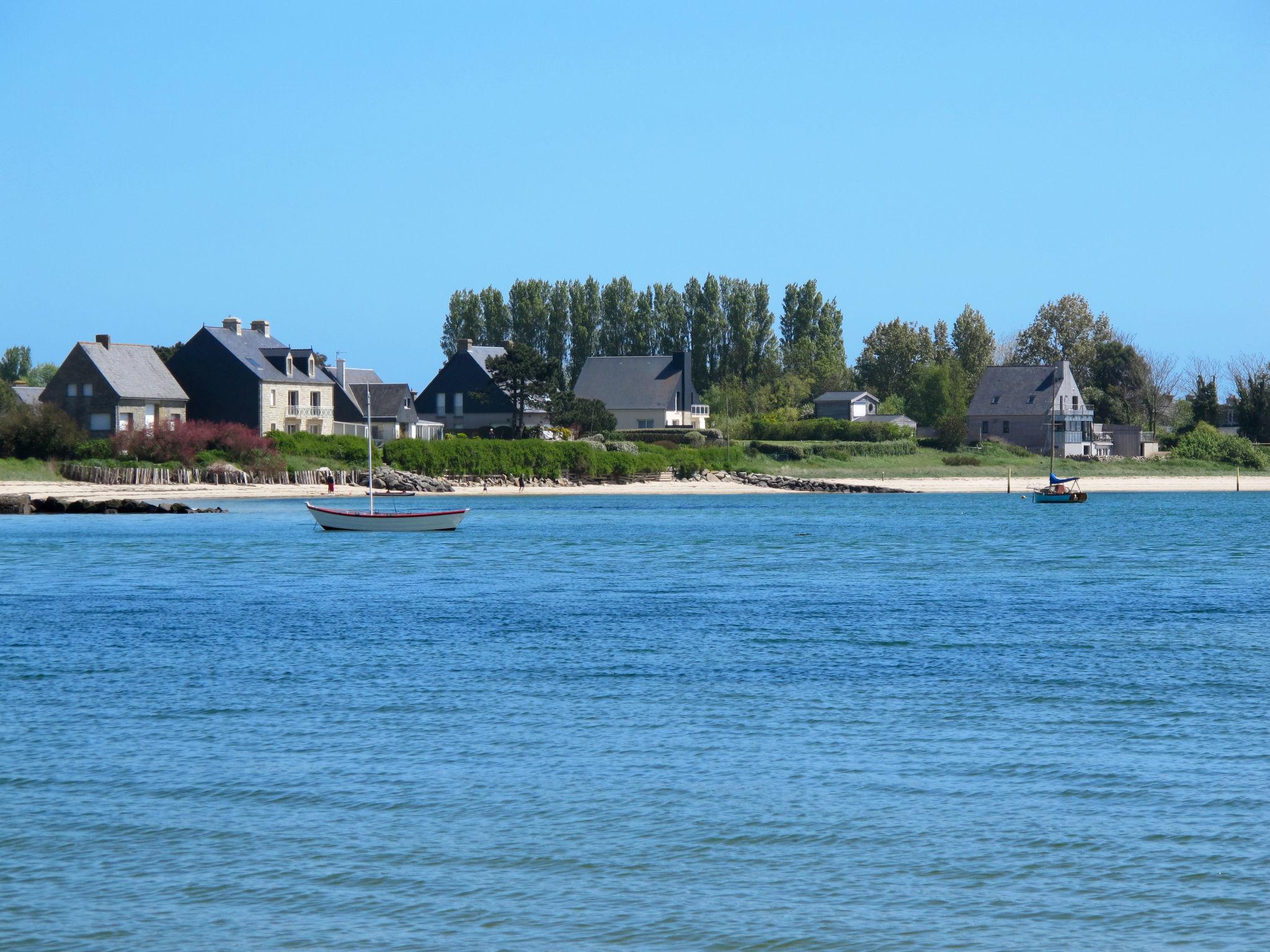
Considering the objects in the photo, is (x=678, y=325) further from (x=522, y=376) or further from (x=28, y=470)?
(x=28, y=470)

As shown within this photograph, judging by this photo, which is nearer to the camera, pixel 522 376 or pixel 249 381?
pixel 249 381

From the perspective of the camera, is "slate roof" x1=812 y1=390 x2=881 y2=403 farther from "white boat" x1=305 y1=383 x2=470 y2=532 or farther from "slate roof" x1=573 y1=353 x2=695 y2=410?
"white boat" x1=305 y1=383 x2=470 y2=532

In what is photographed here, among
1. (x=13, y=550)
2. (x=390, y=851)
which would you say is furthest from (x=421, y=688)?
(x=13, y=550)

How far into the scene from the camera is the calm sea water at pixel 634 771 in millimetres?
9711

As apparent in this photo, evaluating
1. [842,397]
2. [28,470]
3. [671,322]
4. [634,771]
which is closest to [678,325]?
[671,322]

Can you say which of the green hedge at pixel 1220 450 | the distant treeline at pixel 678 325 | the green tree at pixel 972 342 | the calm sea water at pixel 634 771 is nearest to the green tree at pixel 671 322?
the distant treeline at pixel 678 325

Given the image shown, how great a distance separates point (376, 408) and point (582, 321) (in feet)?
143

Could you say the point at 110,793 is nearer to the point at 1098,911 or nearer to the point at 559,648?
the point at 1098,911

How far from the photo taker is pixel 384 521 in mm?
56219

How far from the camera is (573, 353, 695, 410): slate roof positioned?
12169cm

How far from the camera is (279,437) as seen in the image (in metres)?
83.3

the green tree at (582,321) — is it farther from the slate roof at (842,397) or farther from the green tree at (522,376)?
the green tree at (522,376)

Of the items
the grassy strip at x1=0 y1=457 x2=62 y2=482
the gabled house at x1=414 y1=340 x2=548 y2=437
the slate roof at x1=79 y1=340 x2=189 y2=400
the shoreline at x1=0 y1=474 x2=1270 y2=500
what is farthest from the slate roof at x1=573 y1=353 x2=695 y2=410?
the grassy strip at x1=0 y1=457 x2=62 y2=482

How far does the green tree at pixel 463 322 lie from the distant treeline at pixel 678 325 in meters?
0.20
